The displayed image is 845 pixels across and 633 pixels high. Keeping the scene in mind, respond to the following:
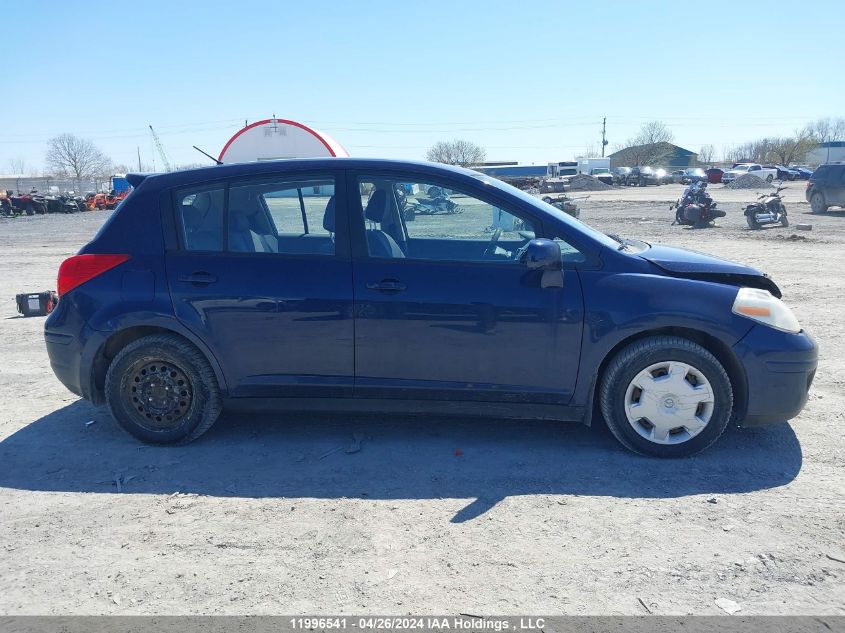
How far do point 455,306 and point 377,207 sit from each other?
0.86m

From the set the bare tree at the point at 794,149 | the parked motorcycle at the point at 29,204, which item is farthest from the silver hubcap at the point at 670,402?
the bare tree at the point at 794,149

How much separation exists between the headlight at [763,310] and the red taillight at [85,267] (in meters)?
3.94

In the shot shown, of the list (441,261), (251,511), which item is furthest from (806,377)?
(251,511)

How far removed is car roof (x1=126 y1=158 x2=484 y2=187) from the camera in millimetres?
4496

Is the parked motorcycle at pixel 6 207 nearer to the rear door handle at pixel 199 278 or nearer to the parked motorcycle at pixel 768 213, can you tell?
the parked motorcycle at pixel 768 213

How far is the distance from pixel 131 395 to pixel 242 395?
0.75 m

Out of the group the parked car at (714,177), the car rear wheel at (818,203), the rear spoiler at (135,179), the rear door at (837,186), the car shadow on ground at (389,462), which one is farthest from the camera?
the parked car at (714,177)

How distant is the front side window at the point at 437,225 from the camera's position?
14.2ft

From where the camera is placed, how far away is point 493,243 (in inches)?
170

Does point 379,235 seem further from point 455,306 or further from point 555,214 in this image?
point 555,214

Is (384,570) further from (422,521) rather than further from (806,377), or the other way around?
(806,377)

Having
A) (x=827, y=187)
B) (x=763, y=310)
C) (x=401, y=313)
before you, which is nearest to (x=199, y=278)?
(x=401, y=313)

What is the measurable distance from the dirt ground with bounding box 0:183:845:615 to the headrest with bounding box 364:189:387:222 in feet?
4.89

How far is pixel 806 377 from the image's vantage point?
165 inches
